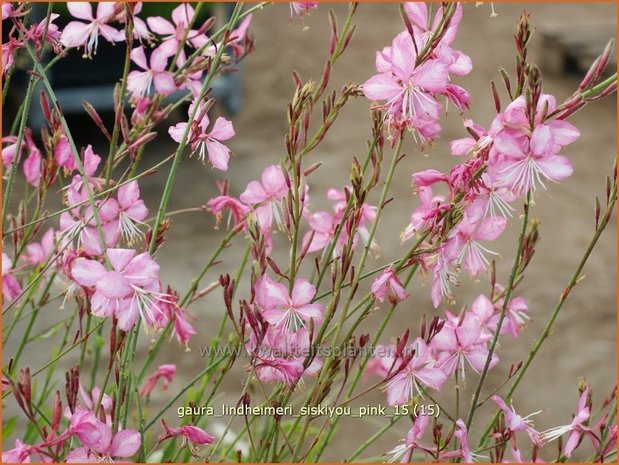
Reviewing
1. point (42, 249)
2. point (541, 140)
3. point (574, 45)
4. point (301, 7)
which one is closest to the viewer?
point (541, 140)

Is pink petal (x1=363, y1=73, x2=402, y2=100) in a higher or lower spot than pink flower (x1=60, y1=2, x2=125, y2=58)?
lower

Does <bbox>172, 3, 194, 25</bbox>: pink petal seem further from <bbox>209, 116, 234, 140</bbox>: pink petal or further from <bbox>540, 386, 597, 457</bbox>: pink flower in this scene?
<bbox>540, 386, 597, 457</bbox>: pink flower

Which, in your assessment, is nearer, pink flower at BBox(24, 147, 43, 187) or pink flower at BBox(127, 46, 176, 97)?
pink flower at BBox(127, 46, 176, 97)

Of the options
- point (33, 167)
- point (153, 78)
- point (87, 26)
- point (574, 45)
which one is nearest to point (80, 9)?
point (87, 26)

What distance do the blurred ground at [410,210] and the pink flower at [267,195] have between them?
753mm

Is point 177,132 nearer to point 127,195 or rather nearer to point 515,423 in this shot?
point 127,195


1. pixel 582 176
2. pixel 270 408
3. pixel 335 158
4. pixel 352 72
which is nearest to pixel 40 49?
pixel 270 408

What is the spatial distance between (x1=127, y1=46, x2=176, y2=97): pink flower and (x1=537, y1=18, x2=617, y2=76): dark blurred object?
16.0 ft

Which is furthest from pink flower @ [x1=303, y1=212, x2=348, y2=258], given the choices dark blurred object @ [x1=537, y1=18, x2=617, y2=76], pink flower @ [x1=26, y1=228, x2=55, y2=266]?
dark blurred object @ [x1=537, y1=18, x2=617, y2=76]

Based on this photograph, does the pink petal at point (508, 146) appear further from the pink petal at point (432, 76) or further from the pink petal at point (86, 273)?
the pink petal at point (86, 273)

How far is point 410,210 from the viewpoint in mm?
4203

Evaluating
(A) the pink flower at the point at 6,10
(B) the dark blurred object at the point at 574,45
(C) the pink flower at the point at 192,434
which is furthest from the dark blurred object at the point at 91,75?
(C) the pink flower at the point at 192,434

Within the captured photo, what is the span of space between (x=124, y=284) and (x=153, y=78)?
1.49 feet

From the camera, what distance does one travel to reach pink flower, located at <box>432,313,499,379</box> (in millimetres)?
1143
